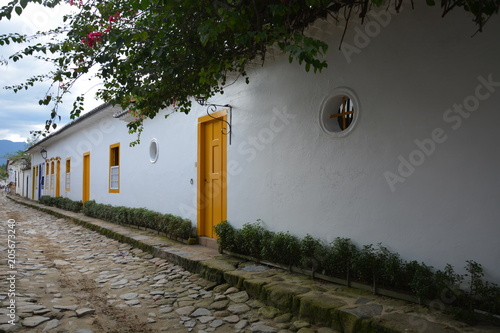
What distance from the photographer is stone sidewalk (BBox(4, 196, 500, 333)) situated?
274 centimetres

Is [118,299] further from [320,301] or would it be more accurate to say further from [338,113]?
[338,113]

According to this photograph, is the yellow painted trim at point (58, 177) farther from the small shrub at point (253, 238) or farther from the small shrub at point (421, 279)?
the small shrub at point (421, 279)

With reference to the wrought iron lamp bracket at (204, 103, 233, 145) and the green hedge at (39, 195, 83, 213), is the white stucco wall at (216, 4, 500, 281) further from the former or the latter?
the green hedge at (39, 195, 83, 213)

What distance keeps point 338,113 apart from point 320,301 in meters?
2.29

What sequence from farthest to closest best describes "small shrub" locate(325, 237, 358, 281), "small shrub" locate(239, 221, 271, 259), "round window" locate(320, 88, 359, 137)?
"small shrub" locate(239, 221, 271, 259) → "round window" locate(320, 88, 359, 137) → "small shrub" locate(325, 237, 358, 281)

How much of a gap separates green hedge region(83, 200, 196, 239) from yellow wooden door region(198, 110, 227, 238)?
0.36 m

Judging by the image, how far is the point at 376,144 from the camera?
12.3ft

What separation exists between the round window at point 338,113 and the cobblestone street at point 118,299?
7.37 feet

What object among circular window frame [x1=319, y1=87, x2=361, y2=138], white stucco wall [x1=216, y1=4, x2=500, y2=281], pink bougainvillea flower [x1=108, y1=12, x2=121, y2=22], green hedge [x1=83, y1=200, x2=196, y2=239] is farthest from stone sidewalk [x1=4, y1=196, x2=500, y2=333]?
pink bougainvillea flower [x1=108, y1=12, x2=121, y2=22]

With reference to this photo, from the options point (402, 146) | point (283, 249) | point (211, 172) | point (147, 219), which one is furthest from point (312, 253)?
point (147, 219)

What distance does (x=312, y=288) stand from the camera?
3770mm

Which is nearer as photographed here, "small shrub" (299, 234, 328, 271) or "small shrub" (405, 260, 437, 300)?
"small shrub" (405, 260, 437, 300)

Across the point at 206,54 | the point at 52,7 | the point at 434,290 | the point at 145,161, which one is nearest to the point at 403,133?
the point at 434,290

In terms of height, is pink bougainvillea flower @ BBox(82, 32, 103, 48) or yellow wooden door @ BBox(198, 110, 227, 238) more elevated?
pink bougainvillea flower @ BBox(82, 32, 103, 48)
